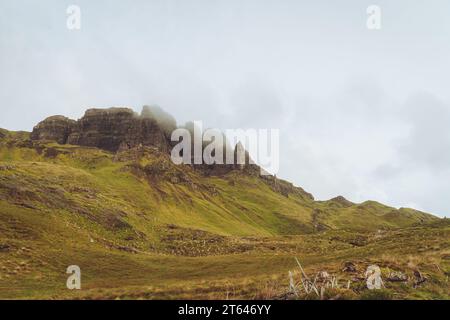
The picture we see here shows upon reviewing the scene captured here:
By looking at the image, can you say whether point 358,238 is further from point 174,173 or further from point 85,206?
point 174,173

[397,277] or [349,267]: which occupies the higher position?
[349,267]

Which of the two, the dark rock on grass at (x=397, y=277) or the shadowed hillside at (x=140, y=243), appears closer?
the dark rock on grass at (x=397, y=277)

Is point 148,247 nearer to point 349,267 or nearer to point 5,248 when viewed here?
point 5,248

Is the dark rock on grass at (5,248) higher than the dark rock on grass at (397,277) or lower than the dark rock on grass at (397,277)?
lower

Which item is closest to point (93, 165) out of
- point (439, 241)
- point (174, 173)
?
point (174, 173)

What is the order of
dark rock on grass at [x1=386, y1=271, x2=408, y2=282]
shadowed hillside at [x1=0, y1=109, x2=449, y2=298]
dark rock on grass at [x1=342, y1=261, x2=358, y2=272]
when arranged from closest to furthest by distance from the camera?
1. dark rock on grass at [x1=386, y1=271, x2=408, y2=282]
2. dark rock on grass at [x1=342, y1=261, x2=358, y2=272]
3. shadowed hillside at [x1=0, y1=109, x2=449, y2=298]

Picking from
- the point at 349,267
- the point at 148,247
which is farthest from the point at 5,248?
the point at 349,267

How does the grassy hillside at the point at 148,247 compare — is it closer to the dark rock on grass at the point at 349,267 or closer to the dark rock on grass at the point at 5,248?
the dark rock on grass at the point at 5,248

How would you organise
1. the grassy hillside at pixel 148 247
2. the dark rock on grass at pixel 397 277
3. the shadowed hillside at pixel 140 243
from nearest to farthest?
the dark rock on grass at pixel 397 277 → the grassy hillside at pixel 148 247 → the shadowed hillside at pixel 140 243

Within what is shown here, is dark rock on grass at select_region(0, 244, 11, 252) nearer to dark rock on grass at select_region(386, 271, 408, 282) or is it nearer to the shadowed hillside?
the shadowed hillside

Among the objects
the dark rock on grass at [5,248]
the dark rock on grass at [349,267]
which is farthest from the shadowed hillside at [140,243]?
the dark rock on grass at [349,267]

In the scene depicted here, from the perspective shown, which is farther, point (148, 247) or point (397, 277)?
point (148, 247)

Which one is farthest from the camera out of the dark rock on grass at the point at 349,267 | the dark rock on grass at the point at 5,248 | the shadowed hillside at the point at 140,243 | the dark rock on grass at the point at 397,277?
the dark rock on grass at the point at 5,248

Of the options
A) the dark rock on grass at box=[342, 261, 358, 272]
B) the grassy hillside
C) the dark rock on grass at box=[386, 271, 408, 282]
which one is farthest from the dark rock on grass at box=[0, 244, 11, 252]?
the dark rock on grass at box=[386, 271, 408, 282]
